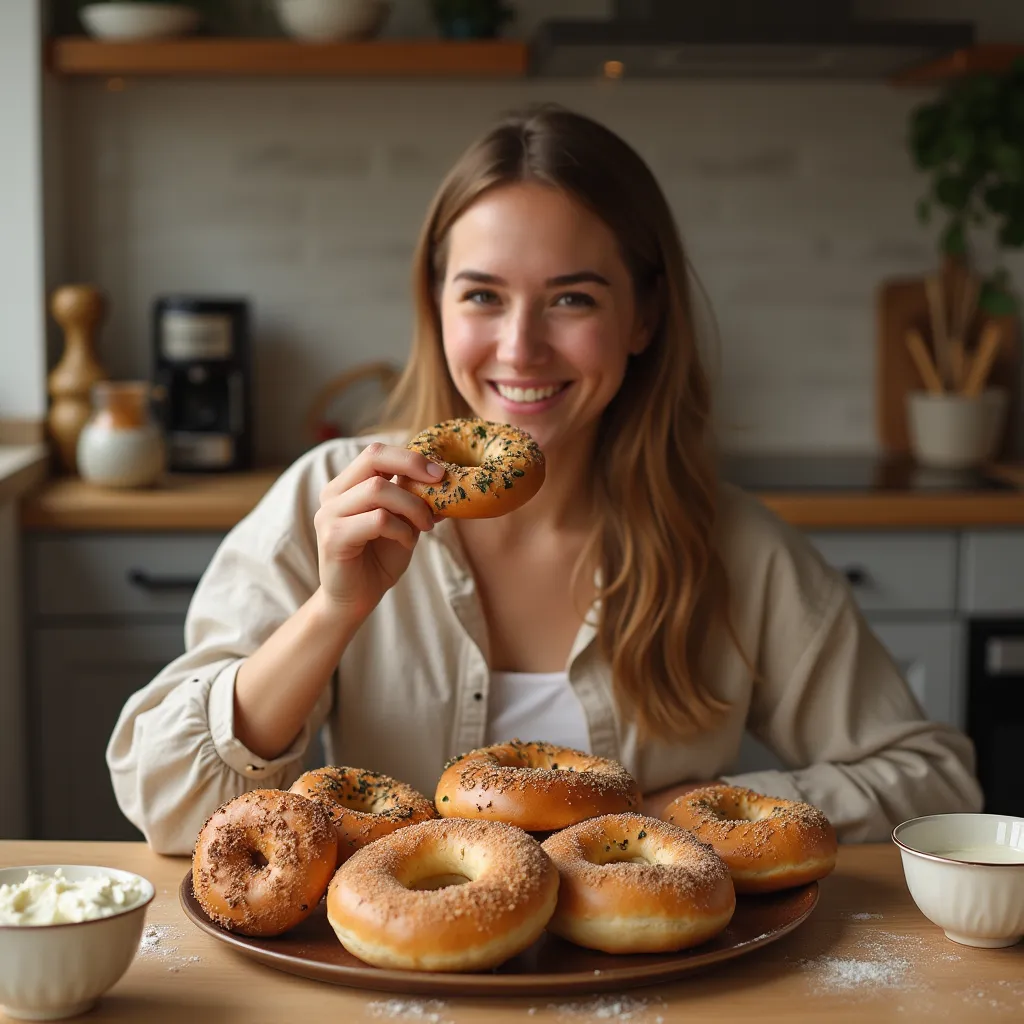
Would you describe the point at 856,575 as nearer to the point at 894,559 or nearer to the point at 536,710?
the point at 894,559

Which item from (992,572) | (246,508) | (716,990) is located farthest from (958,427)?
(716,990)

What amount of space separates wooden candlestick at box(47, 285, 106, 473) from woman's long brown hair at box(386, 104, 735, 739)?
1327mm

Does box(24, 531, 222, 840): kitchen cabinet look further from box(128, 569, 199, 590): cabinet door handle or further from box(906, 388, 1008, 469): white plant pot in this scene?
box(906, 388, 1008, 469): white plant pot

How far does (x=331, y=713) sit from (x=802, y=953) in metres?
0.78

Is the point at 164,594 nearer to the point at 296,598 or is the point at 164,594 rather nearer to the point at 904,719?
the point at 296,598

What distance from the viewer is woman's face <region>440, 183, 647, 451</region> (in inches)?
61.5

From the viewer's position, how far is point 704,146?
10.7ft

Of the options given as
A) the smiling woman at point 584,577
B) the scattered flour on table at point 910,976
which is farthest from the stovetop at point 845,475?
the scattered flour on table at point 910,976

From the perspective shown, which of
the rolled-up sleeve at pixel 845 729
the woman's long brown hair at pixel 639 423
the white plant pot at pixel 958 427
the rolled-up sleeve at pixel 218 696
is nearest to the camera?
the rolled-up sleeve at pixel 218 696

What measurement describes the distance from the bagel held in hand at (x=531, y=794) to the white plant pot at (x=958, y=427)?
224cm

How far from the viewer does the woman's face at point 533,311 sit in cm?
156

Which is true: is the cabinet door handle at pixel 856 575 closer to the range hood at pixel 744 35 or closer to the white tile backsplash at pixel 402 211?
the white tile backsplash at pixel 402 211

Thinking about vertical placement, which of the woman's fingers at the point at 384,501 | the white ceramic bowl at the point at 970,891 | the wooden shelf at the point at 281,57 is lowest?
the white ceramic bowl at the point at 970,891

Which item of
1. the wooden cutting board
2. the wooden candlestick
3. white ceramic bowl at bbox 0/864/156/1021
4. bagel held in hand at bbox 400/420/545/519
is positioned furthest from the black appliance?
white ceramic bowl at bbox 0/864/156/1021
